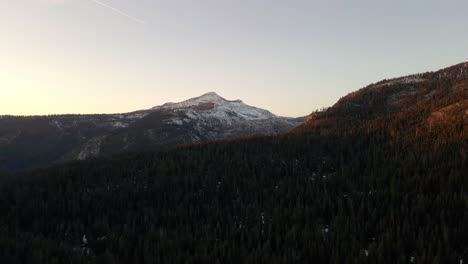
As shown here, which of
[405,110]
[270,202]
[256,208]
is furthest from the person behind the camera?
[405,110]

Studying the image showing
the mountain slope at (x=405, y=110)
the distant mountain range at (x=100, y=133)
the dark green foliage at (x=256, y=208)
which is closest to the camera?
the dark green foliage at (x=256, y=208)

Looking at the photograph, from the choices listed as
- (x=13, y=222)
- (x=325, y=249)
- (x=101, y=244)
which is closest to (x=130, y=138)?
(x=13, y=222)

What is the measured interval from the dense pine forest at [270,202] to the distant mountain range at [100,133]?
29.4 metres

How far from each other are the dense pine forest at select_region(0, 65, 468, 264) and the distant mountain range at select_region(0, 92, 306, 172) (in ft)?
96.6

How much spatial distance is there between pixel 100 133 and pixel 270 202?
60070 millimetres

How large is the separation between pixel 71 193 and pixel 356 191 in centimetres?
1245

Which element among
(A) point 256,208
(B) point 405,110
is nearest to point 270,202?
(A) point 256,208

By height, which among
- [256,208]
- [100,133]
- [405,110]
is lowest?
[256,208]

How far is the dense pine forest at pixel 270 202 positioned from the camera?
330 inches

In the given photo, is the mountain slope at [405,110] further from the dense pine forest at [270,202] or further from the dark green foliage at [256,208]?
the dark green foliage at [256,208]

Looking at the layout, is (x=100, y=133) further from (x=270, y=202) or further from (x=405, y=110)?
(x=270, y=202)

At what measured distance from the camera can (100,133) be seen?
6744cm

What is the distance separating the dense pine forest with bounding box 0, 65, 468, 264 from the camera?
8.39 metres

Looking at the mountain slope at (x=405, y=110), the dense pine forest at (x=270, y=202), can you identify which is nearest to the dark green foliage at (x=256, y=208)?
the dense pine forest at (x=270, y=202)
